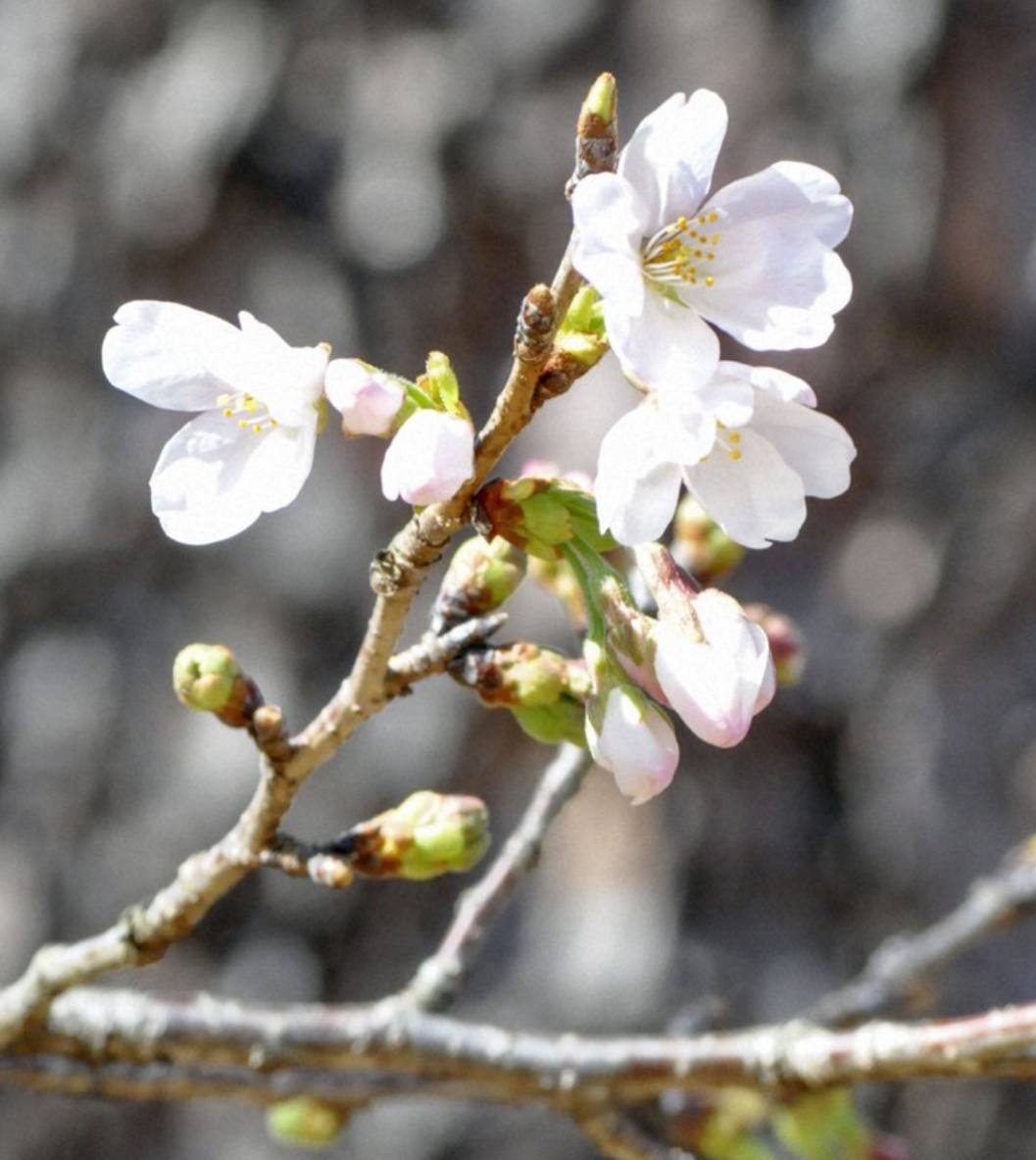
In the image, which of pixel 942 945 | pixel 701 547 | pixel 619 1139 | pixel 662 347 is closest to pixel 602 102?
pixel 662 347

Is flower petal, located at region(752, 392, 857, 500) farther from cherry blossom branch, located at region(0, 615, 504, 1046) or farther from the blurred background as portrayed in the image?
the blurred background

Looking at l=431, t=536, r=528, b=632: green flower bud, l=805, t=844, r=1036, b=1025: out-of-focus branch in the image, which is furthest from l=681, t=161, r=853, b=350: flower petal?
l=805, t=844, r=1036, b=1025: out-of-focus branch

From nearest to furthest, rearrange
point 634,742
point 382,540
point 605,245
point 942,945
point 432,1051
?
point 605,245
point 634,742
point 432,1051
point 942,945
point 382,540

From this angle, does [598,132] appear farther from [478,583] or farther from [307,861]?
[307,861]

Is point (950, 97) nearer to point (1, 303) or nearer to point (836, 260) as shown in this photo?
point (1, 303)

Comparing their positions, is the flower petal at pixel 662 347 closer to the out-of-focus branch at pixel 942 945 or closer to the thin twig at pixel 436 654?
the thin twig at pixel 436 654

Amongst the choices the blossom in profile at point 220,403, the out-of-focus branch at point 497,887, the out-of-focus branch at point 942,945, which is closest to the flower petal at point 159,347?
the blossom in profile at point 220,403
